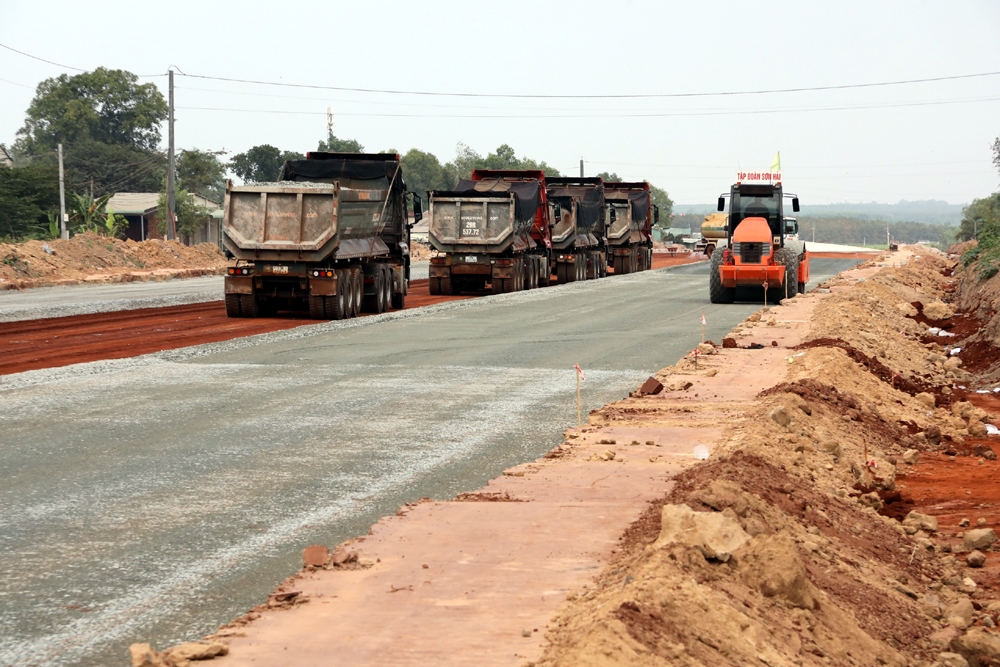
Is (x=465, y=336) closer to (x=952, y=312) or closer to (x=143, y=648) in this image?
(x=952, y=312)

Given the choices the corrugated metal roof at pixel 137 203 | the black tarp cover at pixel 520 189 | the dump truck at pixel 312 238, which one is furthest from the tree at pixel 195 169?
the dump truck at pixel 312 238

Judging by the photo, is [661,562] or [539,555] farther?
[539,555]

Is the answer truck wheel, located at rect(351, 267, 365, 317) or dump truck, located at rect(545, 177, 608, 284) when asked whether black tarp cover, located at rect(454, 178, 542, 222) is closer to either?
dump truck, located at rect(545, 177, 608, 284)

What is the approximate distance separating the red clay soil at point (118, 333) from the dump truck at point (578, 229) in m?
17.8

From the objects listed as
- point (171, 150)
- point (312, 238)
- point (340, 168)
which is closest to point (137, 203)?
point (171, 150)

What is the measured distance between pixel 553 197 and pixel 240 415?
35.4 m

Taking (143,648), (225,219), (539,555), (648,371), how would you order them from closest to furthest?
(143,648), (539,555), (648,371), (225,219)

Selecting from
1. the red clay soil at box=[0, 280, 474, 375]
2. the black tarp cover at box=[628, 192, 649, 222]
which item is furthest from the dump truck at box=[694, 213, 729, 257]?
the red clay soil at box=[0, 280, 474, 375]

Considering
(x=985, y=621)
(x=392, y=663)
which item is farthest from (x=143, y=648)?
(x=985, y=621)

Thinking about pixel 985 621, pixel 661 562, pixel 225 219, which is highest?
pixel 225 219

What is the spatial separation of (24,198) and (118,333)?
4829 centimetres

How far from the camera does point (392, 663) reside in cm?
593

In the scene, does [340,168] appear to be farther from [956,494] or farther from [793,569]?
[793,569]

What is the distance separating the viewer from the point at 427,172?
5896 inches
